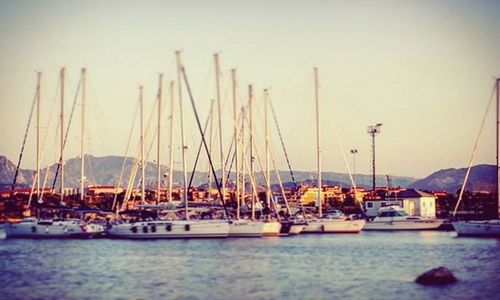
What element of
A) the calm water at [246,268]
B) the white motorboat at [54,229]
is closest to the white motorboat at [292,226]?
the calm water at [246,268]

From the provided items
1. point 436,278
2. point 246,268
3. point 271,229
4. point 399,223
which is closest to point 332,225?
point 271,229

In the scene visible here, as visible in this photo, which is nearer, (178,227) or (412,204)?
(178,227)

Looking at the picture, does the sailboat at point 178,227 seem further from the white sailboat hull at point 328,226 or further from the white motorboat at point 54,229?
the white sailboat hull at point 328,226

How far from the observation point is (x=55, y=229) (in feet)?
250

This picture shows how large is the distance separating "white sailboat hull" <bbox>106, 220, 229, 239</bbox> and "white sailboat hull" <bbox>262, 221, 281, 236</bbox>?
14.5ft

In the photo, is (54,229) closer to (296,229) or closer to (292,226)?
(292,226)

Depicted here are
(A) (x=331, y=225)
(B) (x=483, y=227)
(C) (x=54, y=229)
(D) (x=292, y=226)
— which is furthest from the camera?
(A) (x=331, y=225)

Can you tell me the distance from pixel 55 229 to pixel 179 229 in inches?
517

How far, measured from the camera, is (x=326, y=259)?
185 feet

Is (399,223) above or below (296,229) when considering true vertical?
above

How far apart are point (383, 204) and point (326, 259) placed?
61.3m

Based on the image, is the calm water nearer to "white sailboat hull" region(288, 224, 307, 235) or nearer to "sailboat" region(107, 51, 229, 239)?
"sailboat" region(107, 51, 229, 239)

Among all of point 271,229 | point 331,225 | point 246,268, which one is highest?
point 331,225

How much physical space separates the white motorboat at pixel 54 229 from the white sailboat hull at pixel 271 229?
1605 cm
